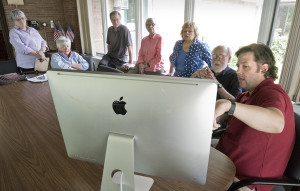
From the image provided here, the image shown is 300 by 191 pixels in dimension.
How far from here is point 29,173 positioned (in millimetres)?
1049

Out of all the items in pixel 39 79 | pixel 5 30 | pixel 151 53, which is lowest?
pixel 39 79

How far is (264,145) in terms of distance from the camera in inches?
41.4

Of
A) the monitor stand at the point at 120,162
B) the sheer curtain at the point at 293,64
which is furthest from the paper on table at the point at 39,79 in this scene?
the sheer curtain at the point at 293,64

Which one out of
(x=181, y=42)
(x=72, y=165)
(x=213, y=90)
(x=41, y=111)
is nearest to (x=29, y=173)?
(x=72, y=165)

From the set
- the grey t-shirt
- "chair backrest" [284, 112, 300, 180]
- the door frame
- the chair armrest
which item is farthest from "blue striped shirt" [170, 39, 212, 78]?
the door frame

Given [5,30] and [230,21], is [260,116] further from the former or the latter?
[5,30]

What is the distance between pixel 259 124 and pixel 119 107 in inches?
23.5

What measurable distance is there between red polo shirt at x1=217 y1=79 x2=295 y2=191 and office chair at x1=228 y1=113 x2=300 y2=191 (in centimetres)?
2

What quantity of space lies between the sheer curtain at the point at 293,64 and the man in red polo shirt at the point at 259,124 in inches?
48.7

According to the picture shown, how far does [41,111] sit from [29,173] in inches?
31.9

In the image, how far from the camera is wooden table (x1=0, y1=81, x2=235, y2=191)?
0.97 metres

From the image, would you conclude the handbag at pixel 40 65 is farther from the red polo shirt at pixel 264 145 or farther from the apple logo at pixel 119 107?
the red polo shirt at pixel 264 145

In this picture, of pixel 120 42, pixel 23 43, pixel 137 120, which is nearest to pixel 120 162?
pixel 137 120

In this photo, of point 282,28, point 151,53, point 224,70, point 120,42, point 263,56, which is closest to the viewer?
point 263,56
